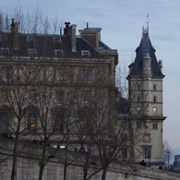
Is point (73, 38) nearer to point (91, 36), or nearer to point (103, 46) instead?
point (91, 36)

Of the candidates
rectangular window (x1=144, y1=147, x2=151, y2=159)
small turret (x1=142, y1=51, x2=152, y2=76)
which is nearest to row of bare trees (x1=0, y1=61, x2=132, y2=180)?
rectangular window (x1=144, y1=147, x2=151, y2=159)

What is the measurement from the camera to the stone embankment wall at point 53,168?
5725 centimetres

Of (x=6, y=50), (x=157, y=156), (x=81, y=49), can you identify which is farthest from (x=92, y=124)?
(x=157, y=156)

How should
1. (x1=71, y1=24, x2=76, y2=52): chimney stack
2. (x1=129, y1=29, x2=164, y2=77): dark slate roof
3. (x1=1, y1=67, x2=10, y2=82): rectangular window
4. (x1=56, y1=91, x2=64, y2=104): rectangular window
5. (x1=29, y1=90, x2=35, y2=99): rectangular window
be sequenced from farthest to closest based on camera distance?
(x1=129, y1=29, x2=164, y2=77): dark slate roof, (x1=71, y1=24, x2=76, y2=52): chimney stack, (x1=56, y1=91, x2=64, y2=104): rectangular window, (x1=29, y1=90, x2=35, y2=99): rectangular window, (x1=1, y1=67, x2=10, y2=82): rectangular window

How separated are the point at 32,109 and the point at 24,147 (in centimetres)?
481

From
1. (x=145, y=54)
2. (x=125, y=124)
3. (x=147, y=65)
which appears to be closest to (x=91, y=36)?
(x=125, y=124)

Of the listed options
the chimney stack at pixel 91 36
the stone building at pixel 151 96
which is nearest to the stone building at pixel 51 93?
the chimney stack at pixel 91 36

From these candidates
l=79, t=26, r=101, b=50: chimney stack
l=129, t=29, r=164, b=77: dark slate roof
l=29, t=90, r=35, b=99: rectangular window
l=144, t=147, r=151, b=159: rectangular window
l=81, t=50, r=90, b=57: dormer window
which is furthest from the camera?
l=129, t=29, r=164, b=77: dark slate roof

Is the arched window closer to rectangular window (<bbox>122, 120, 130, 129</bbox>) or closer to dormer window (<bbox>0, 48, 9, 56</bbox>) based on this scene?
dormer window (<bbox>0, 48, 9, 56</bbox>)

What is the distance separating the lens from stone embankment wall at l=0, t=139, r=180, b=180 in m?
57.2

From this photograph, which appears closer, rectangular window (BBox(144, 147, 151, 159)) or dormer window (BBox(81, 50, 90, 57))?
dormer window (BBox(81, 50, 90, 57))

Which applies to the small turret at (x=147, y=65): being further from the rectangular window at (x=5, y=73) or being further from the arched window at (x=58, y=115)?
the rectangular window at (x=5, y=73)

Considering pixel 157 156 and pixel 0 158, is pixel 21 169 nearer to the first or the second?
pixel 0 158

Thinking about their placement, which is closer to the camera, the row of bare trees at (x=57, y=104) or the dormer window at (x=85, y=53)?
the row of bare trees at (x=57, y=104)
